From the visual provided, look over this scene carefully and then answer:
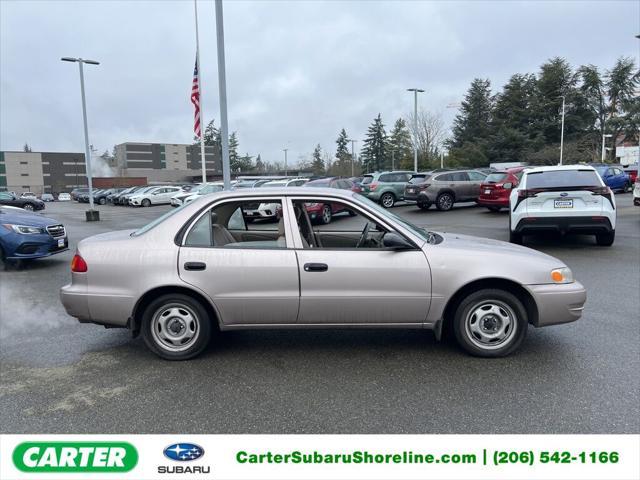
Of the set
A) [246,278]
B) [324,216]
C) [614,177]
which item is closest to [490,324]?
[246,278]

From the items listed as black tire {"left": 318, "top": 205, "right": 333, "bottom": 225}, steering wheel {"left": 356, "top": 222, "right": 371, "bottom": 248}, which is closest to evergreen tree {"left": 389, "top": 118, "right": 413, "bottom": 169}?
black tire {"left": 318, "top": 205, "right": 333, "bottom": 225}

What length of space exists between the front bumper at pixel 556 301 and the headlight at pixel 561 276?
0.04m

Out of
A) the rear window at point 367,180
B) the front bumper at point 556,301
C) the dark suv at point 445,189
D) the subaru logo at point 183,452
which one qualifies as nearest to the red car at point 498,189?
the dark suv at point 445,189

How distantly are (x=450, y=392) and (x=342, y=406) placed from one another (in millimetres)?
862

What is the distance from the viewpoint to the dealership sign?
240 centimetres

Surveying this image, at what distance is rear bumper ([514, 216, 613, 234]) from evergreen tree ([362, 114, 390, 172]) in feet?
259

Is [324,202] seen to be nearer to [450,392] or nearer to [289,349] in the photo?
[289,349]

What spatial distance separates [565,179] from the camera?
9.34m

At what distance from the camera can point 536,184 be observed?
372 inches

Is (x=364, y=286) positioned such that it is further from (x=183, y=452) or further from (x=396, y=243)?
(x=183, y=452)

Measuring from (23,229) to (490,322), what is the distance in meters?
8.92

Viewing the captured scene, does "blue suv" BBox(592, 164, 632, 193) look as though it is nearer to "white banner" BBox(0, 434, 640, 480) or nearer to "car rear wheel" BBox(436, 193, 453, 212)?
"car rear wheel" BBox(436, 193, 453, 212)

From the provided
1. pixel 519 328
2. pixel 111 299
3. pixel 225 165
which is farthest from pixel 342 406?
pixel 225 165

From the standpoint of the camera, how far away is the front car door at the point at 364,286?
4086 millimetres
